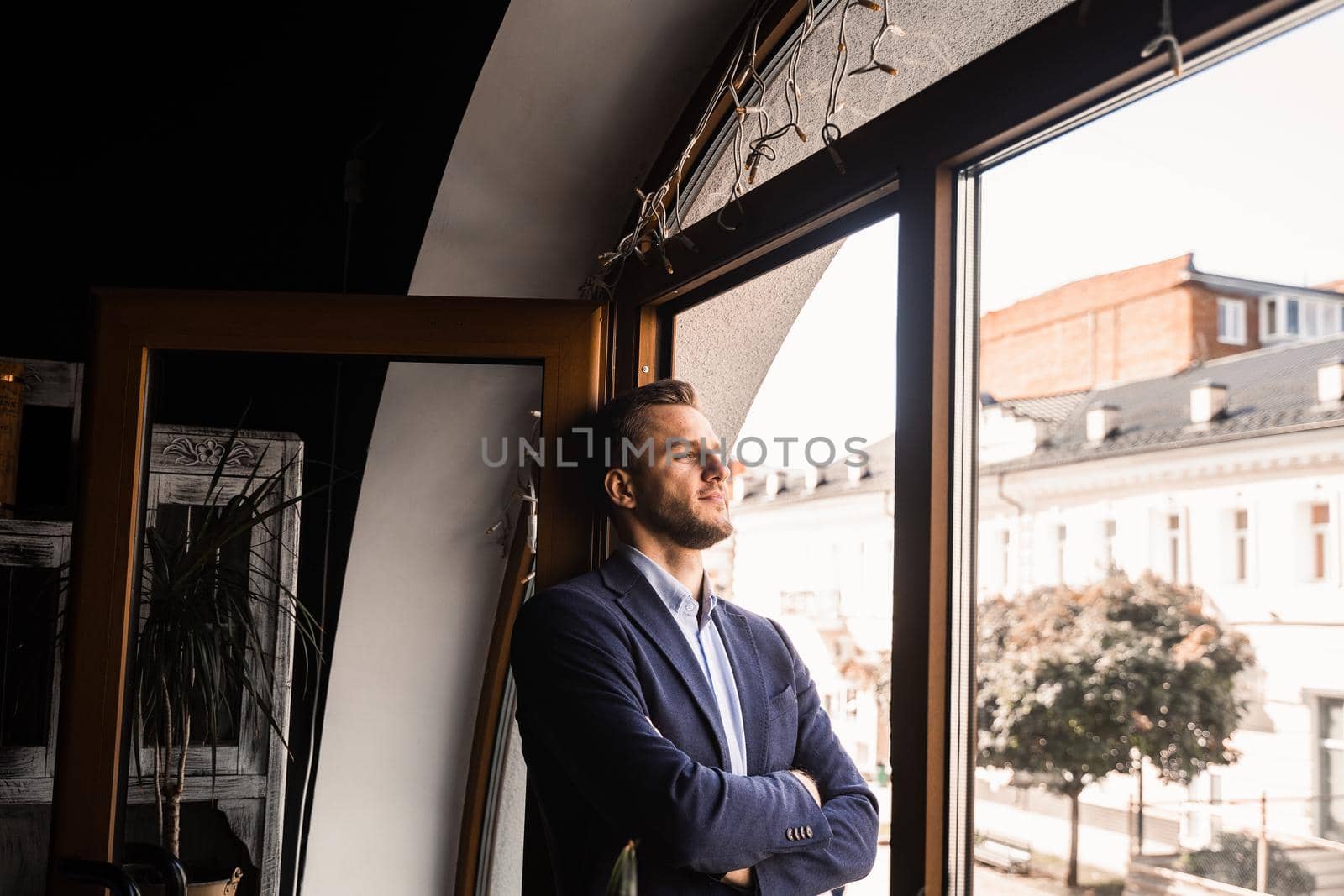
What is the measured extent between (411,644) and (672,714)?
71.7 inches

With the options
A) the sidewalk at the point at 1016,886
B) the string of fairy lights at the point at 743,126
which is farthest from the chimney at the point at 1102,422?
the string of fairy lights at the point at 743,126

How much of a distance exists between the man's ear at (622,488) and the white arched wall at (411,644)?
Result: 1243mm

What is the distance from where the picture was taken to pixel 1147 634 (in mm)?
1273

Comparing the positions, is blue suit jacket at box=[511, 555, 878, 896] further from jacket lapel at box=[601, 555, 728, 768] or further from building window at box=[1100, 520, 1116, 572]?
building window at box=[1100, 520, 1116, 572]

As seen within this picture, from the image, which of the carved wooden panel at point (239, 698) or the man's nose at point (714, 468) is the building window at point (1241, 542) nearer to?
the man's nose at point (714, 468)

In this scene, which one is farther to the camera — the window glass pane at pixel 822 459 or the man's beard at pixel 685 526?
the man's beard at pixel 685 526

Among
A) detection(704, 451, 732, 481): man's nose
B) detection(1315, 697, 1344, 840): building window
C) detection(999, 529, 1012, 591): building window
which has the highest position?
detection(704, 451, 732, 481): man's nose

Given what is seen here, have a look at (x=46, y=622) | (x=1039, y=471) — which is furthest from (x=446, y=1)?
(x=1039, y=471)

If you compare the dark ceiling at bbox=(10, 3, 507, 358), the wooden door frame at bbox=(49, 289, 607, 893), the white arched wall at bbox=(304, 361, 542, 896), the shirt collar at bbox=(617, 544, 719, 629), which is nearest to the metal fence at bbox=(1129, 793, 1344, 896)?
the shirt collar at bbox=(617, 544, 719, 629)

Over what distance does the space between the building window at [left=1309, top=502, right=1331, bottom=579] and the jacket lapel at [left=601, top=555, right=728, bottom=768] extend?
3.27ft

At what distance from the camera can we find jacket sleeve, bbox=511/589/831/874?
1629mm

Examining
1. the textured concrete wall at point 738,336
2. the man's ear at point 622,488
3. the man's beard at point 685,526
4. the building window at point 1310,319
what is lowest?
the man's beard at point 685,526

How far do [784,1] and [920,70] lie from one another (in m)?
0.30

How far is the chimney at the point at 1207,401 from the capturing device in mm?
1176
